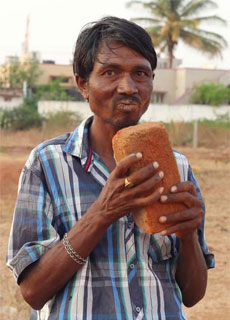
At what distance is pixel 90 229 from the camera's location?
1482 mm

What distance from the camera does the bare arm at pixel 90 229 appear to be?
1396 mm

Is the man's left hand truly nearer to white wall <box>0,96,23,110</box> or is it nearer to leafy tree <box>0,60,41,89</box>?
white wall <box>0,96,23,110</box>

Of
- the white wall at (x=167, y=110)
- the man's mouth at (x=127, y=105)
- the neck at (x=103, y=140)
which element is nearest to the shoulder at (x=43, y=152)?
the neck at (x=103, y=140)

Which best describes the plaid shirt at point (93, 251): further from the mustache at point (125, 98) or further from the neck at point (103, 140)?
the mustache at point (125, 98)

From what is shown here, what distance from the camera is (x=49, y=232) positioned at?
1555mm

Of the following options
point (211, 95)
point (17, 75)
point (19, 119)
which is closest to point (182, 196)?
point (19, 119)

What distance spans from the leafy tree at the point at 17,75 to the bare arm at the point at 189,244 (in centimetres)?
3126

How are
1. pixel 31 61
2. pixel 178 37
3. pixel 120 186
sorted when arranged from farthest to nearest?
pixel 31 61
pixel 178 37
pixel 120 186

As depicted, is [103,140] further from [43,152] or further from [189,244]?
[189,244]

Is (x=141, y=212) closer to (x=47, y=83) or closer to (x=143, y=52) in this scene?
(x=143, y=52)

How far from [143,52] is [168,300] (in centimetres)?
76

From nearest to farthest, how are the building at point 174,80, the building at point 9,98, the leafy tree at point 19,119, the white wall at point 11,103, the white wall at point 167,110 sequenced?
the white wall at point 167,110
the leafy tree at point 19,119
the white wall at point 11,103
the building at point 9,98
the building at point 174,80

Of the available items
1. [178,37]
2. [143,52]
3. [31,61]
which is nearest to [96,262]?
[143,52]

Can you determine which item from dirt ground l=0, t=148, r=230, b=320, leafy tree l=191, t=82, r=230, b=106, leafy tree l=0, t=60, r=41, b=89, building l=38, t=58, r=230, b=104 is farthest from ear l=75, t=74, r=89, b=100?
leafy tree l=0, t=60, r=41, b=89
